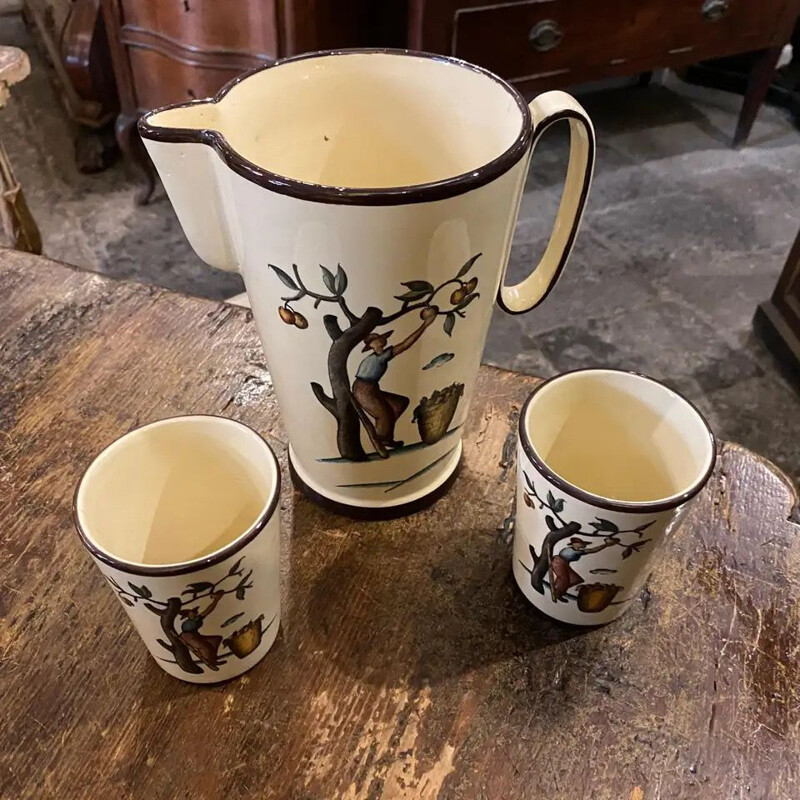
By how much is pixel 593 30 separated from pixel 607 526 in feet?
4.44

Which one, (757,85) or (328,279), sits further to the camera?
(757,85)

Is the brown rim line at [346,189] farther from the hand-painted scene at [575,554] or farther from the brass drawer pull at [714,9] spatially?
the brass drawer pull at [714,9]

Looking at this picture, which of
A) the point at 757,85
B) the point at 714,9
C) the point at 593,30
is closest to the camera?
the point at 593,30

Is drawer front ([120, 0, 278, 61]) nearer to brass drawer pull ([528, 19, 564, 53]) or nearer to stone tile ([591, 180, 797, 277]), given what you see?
brass drawer pull ([528, 19, 564, 53])

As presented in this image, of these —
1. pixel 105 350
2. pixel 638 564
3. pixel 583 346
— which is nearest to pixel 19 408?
pixel 105 350

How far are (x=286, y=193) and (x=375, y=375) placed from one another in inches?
4.0

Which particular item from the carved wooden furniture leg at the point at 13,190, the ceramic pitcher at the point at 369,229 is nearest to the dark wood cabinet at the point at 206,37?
the carved wooden furniture leg at the point at 13,190

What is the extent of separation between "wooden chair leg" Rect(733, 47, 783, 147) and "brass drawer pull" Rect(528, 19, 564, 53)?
0.65 metres

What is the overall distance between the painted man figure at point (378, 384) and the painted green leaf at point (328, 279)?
3 cm

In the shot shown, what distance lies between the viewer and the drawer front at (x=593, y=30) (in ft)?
4.39

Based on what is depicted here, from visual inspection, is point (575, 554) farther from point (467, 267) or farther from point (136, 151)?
point (136, 151)

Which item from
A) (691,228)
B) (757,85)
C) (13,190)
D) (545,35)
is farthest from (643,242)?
(13,190)

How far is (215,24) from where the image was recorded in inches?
49.2

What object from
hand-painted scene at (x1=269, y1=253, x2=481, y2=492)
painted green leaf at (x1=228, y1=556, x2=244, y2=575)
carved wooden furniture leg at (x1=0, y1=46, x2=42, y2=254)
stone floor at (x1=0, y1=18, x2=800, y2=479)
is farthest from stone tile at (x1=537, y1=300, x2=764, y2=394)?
painted green leaf at (x1=228, y1=556, x2=244, y2=575)
